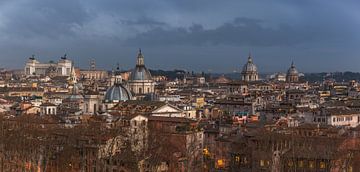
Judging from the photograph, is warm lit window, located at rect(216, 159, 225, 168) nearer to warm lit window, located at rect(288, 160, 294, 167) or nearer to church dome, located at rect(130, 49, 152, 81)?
warm lit window, located at rect(288, 160, 294, 167)

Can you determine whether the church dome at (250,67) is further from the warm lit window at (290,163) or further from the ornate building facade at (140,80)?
the warm lit window at (290,163)

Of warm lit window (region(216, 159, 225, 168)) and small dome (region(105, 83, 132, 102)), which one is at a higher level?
small dome (region(105, 83, 132, 102))

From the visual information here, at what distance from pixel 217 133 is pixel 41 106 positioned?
31.5m

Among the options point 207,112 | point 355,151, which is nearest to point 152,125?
point 355,151

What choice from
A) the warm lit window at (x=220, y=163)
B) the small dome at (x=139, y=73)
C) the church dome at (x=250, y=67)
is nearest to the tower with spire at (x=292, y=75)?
the church dome at (x=250, y=67)

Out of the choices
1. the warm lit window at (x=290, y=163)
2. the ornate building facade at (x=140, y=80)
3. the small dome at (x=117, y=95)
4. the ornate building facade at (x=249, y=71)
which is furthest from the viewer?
the ornate building facade at (x=249, y=71)

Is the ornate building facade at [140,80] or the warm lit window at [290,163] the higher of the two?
the ornate building facade at [140,80]

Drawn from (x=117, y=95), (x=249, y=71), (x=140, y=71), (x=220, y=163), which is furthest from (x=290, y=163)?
(x=249, y=71)

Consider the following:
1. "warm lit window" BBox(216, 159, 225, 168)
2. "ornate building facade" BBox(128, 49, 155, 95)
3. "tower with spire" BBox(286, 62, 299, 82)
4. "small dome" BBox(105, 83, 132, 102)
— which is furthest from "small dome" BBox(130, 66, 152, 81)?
"tower with spire" BBox(286, 62, 299, 82)

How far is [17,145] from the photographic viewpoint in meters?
40.4

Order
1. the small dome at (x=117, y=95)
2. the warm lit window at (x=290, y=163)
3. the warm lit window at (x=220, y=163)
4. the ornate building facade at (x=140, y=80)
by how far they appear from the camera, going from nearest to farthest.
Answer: the warm lit window at (x=290, y=163)
the warm lit window at (x=220, y=163)
the small dome at (x=117, y=95)
the ornate building facade at (x=140, y=80)

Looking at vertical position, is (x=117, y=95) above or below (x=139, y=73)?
below

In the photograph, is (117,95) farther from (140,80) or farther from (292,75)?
(292,75)

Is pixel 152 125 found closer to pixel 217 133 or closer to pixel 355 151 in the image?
pixel 217 133
